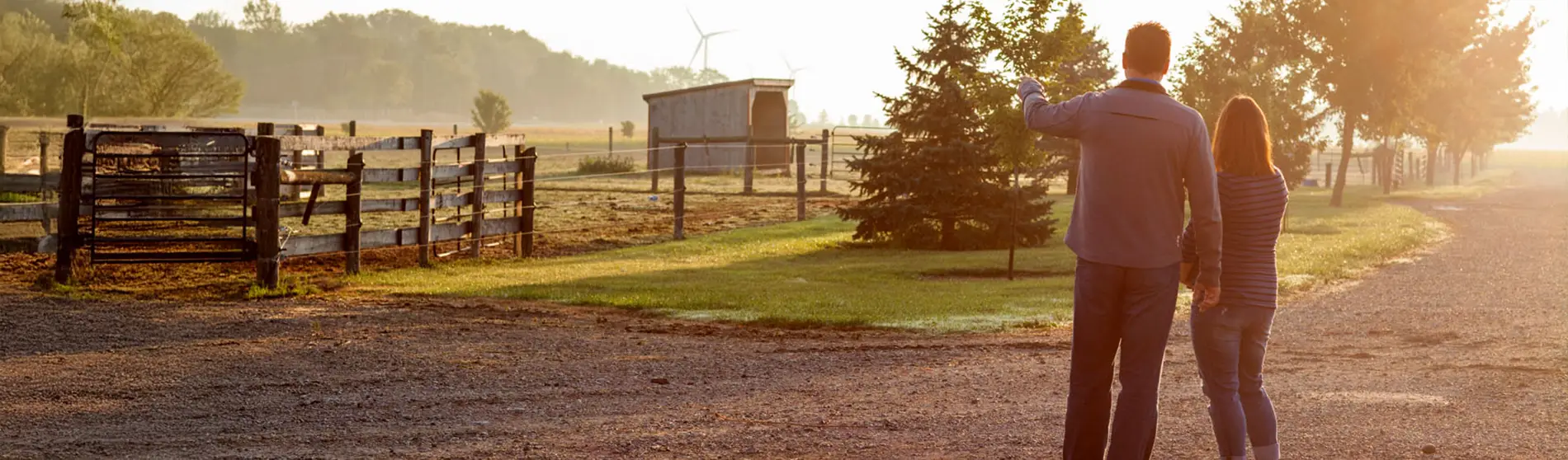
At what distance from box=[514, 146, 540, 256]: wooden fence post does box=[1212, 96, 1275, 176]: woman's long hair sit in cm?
1417

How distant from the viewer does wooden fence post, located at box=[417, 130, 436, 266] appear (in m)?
17.1

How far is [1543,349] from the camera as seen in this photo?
1117 cm

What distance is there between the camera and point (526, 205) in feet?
63.2

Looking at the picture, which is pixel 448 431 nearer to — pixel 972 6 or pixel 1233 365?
pixel 1233 365

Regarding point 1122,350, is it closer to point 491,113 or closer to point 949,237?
point 949,237

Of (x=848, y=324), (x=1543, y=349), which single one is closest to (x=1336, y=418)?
(x=1543, y=349)

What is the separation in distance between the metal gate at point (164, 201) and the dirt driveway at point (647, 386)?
2031mm

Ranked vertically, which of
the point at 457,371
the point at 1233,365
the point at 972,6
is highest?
the point at 972,6

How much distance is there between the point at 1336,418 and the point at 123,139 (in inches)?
794

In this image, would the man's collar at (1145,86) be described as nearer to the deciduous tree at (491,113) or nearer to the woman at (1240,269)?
the woman at (1240,269)

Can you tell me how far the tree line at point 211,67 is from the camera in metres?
62.5

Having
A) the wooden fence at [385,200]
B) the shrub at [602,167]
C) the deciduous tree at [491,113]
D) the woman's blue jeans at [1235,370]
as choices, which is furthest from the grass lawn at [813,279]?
the deciduous tree at [491,113]

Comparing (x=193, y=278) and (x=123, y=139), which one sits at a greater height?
(x=123, y=139)

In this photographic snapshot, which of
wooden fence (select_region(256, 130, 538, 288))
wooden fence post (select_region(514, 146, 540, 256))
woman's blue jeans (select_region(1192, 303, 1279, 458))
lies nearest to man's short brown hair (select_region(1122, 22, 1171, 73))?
woman's blue jeans (select_region(1192, 303, 1279, 458))
